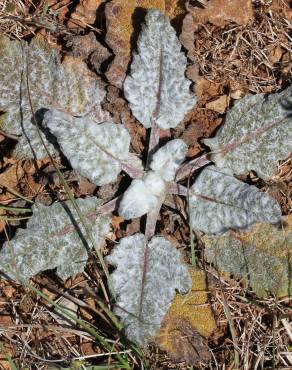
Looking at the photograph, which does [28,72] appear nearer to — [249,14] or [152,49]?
[152,49]

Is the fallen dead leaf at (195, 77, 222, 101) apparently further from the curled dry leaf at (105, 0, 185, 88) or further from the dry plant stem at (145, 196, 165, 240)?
the dry plant stem at (145, 196, 165, 240)

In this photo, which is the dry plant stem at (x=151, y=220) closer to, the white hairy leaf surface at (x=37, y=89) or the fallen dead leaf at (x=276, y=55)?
the white hairy leaf surface at (x=37, y=89)

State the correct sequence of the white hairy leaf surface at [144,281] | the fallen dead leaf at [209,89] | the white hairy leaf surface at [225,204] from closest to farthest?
1. the white hairy leaf surface at [225,204]
2. the white hairy leaf surface at [144,281]
3. the fallen dead leaf at [209,89]

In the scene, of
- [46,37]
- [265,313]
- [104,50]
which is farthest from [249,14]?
[265,313]

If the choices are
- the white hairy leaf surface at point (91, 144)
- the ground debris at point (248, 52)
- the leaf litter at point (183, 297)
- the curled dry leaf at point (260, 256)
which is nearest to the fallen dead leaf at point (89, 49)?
the leaf litter at point (183, 297)

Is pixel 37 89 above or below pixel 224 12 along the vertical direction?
below

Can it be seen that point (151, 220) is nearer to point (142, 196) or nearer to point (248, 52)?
point (142, 196)

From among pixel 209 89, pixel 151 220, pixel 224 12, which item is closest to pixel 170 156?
pixel 151 220
